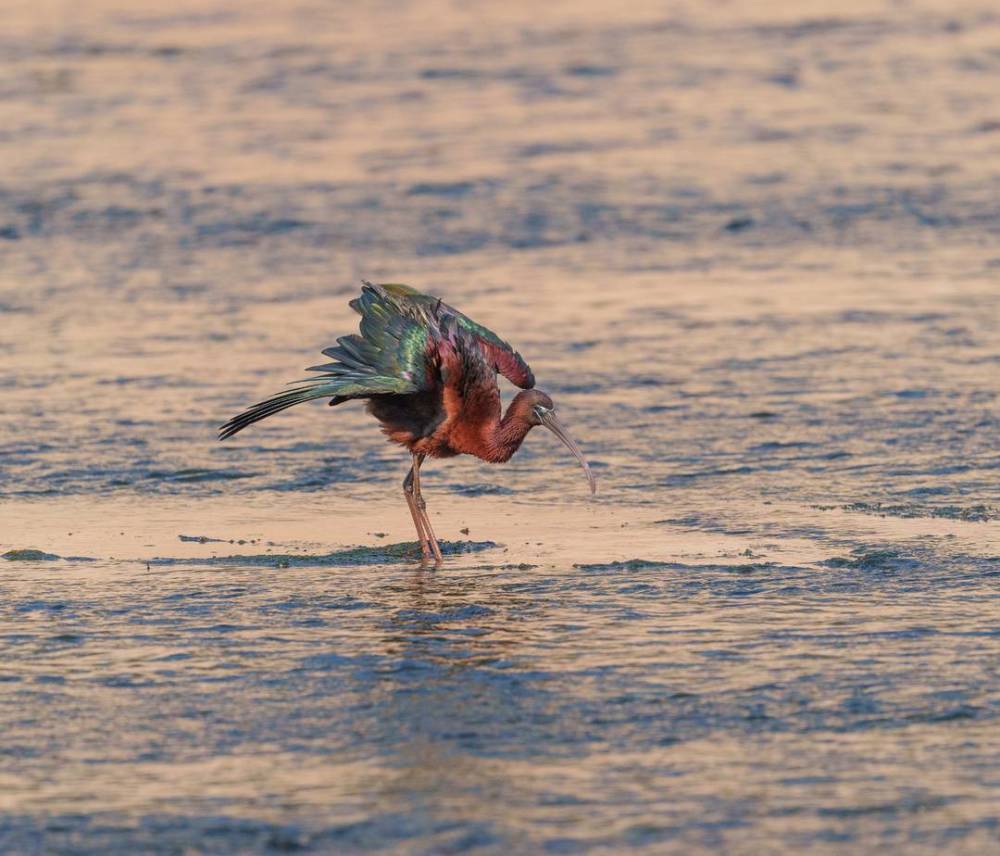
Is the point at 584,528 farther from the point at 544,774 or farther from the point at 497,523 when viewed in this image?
the point at 544,774

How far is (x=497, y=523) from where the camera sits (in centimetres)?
920

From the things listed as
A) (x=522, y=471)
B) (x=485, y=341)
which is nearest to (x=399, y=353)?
(x=485, y=341)

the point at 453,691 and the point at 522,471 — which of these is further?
the point at 522,471

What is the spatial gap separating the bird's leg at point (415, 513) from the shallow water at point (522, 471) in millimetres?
187

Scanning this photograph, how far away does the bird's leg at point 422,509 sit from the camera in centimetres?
861

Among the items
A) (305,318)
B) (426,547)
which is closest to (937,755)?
(426,547)

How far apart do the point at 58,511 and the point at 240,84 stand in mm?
12171

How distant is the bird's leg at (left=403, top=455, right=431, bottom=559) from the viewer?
870cm

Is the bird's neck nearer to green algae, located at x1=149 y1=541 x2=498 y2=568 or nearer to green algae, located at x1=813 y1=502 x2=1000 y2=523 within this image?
green algae, located at x1=149 y1=541 x2=498 y2=568

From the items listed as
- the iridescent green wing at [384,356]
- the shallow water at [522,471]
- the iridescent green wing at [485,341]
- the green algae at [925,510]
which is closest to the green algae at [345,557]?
the shallow water at [522,471]

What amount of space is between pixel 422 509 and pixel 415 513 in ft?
0.21

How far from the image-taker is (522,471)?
10.1 metres

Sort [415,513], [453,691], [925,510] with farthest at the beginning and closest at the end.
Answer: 1. [925,510]
2. [415,513]
3. [453,691]

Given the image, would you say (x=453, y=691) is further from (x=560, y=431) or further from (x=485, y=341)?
(x=485, y=341)
